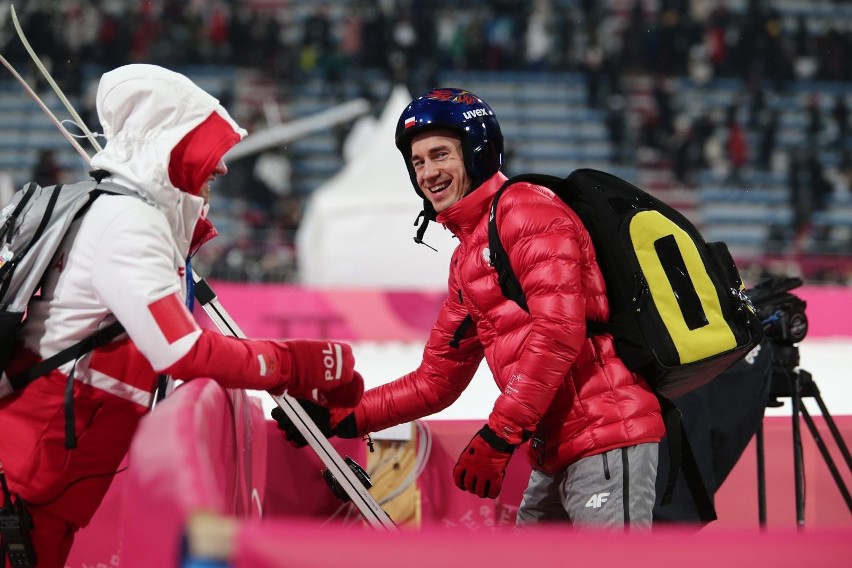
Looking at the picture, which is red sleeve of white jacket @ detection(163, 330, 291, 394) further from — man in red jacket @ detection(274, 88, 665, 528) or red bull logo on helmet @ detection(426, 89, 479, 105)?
red bull logo on helmet @ detection(426, 89, 479, 105)

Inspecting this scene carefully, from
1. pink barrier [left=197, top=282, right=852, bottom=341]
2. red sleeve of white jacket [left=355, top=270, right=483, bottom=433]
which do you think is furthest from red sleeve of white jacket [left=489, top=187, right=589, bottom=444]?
pink barrier [left=197, top=282, right=852, bottom=341]

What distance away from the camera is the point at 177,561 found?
56.9 inches

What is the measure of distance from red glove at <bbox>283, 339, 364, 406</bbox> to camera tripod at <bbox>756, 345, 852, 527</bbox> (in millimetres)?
1561

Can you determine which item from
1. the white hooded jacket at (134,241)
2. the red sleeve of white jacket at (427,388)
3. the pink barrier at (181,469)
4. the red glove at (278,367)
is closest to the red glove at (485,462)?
the red glove at (278,367)

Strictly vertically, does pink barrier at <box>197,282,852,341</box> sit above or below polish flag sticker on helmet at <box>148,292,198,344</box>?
above

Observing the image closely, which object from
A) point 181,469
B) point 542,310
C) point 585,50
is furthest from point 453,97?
point 585,50

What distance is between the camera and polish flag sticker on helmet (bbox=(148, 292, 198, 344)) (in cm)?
208

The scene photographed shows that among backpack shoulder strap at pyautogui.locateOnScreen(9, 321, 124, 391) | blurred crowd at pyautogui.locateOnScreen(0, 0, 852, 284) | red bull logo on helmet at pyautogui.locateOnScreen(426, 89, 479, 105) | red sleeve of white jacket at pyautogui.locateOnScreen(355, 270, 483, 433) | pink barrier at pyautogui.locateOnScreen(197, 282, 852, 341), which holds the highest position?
blurred crowd at pyautogui.locateOnScreen(0, 0, 852, 284)

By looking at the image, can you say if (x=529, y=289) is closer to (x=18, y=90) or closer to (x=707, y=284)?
(x=707, y=284)

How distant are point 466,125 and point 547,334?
2.22 ft

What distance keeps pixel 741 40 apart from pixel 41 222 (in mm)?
16578

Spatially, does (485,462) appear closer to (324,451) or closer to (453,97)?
(324,451)

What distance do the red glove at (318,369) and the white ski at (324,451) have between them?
270 mm

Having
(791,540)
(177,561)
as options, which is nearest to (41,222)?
(177,561)
